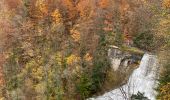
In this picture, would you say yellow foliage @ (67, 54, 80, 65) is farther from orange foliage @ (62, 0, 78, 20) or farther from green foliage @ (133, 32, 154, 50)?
orange foliage @ (62, 0, 78, 20)

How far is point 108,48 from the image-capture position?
55.0 m

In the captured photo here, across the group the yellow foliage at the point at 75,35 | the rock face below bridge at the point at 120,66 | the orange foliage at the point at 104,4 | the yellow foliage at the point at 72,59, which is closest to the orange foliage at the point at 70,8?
the orange foliage at the point at 104,4

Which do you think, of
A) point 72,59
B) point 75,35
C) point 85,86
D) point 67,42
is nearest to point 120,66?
point 85,86

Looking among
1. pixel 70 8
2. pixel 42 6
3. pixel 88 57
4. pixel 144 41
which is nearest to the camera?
pixel 88 57

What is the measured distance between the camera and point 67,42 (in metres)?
64.5

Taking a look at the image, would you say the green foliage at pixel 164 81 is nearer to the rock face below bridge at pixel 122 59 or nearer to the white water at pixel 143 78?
the white water at pixel 143 78

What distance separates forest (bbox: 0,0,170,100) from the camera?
172 feet

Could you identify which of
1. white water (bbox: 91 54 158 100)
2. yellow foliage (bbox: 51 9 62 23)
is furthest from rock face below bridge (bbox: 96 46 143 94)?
yellow foliage (bbox: 51 9 62 23)

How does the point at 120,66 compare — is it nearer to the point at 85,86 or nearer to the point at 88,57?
the point at 88,57

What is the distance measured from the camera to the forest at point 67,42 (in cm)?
5250

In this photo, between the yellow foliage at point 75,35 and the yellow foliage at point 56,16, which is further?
the yellow foliage at point 56,16

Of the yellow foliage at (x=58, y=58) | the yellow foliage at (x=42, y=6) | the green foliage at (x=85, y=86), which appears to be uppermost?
the yellow foliage at (x=42, y=6)

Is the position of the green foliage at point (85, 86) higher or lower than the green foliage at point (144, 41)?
lower

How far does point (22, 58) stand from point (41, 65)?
5.56 m
